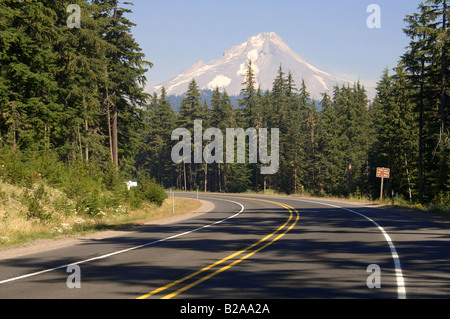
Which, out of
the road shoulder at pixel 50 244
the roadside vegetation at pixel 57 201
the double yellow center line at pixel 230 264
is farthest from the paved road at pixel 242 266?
the roadside vegetation at pixel 57 201

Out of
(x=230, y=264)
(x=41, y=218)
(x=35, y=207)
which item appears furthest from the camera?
(x=41, y=218)

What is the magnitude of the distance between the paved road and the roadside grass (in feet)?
8.36

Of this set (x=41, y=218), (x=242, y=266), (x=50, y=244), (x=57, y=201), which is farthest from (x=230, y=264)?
(x=57, y=201)

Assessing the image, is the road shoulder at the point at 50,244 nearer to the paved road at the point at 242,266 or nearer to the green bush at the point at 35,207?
the paved road at the point at 242,266

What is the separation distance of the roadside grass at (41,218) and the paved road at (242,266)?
2547mm

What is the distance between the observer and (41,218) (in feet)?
61.1

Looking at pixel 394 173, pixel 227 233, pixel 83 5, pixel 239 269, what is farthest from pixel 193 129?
pixel 239 269

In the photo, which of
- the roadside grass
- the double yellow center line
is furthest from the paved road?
the roadside grass

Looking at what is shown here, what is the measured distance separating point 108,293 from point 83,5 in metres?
34.0

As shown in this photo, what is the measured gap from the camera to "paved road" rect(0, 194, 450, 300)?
769 centimetres

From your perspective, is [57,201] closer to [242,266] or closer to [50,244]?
[50,244]

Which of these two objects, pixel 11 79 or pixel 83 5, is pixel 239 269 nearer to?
pixel 11 79

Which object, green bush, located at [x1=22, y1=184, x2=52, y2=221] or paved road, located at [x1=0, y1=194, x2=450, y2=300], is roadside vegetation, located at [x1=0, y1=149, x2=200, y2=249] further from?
paved road, located at [x1=0, y1=194, x2=450, y2=300]

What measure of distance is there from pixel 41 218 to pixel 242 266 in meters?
11.6
